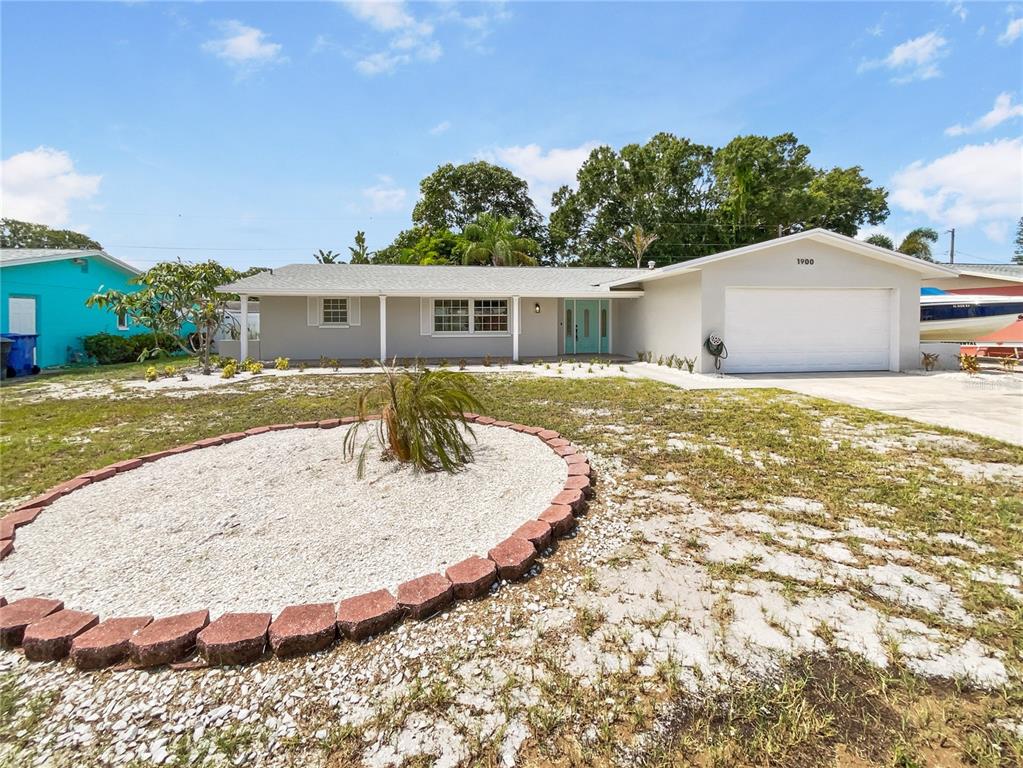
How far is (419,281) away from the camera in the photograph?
16281mm

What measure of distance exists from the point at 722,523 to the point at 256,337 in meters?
17.3

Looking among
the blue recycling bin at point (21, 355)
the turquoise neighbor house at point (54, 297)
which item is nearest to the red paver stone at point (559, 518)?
the blue recycling bin at point (21, 355)

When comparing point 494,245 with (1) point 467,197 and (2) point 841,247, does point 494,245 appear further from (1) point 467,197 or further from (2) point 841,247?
(2) point 841,247

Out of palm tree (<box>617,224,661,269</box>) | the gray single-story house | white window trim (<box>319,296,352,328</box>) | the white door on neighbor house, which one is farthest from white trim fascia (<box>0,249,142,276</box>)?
palm tree (<box>617,224,661,269</box>)

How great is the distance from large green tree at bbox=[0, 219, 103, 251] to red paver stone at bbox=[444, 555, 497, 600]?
182ft

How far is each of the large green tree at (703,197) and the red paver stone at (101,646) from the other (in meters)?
33.6

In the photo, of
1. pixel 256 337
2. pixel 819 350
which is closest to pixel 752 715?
pixel 819 350

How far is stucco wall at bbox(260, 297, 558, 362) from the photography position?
51.1ft

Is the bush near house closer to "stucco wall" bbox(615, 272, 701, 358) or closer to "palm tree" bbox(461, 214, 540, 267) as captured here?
"palm tree" bbox(461, 214, 540, 267)

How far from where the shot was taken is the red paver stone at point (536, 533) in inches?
115

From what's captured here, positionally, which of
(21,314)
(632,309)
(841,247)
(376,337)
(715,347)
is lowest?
(715,347)

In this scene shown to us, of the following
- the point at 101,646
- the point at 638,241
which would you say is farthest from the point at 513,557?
the point at 638,241

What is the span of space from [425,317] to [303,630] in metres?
14.6

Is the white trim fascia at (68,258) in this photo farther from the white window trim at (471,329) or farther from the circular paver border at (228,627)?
the circular paver border at (228,627)
